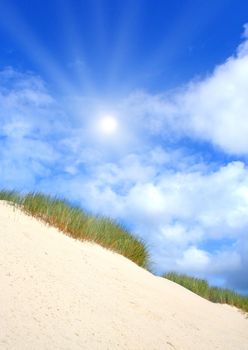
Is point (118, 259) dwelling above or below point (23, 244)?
above

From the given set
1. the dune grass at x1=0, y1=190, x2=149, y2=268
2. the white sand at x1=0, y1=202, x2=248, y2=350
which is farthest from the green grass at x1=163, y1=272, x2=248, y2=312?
the white sand at x1=0, y1=202, x2=248, y2=350

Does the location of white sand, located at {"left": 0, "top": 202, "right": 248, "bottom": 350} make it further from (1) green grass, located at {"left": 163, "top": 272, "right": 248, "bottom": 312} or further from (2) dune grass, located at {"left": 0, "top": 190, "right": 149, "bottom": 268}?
(1) green grass, located at {"left": 163, "top": 272, "right": 248, "bottom": 312}

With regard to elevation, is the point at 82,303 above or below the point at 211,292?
below

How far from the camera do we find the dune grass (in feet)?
27.0

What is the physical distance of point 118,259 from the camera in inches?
339

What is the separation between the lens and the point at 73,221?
8469 mm

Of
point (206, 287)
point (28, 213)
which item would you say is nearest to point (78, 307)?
point (28, 213)

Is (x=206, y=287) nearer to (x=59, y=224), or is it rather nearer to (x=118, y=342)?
(x=59, y=224)

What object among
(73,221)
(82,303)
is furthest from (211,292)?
(82,303)

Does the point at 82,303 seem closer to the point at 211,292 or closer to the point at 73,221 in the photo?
the point at 73,221

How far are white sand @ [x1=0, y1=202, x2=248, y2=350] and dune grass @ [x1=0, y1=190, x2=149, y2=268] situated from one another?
1.10 feet

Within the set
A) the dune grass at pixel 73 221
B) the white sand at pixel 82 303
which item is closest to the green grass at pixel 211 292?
the dune grass at pixel 73 221

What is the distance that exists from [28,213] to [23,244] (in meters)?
1.60

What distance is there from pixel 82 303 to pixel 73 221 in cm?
286
